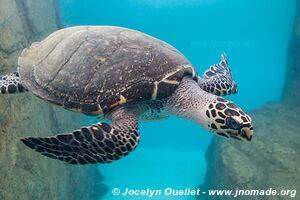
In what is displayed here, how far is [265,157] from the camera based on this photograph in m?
8.86

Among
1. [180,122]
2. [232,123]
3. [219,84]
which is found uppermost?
[232,123]

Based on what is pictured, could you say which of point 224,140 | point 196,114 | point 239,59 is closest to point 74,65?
point 196,114

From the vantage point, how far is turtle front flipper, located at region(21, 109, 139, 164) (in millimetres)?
3385

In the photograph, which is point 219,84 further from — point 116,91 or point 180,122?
point 180,122

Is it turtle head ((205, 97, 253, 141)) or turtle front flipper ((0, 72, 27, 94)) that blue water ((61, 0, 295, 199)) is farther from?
turtle head ((205, 97, 253, 141))

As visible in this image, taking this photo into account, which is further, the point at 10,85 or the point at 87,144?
the point at 10,85

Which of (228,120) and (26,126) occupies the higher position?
(228,120)

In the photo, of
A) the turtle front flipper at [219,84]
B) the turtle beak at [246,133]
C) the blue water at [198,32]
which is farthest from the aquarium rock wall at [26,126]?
the blue water at [198,32]

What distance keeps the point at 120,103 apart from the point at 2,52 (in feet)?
11.1

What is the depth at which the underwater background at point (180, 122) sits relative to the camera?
6207 millimetres

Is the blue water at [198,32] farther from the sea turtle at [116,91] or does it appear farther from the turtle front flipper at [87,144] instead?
the turtle front flipper at [87,144]

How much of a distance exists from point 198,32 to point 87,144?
2425 centimetres

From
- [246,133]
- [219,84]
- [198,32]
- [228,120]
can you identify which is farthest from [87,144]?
[198,32]

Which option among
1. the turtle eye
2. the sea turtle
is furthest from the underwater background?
the turtle eye
